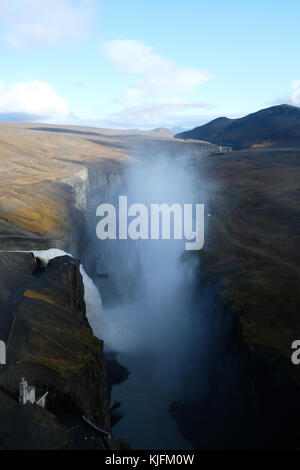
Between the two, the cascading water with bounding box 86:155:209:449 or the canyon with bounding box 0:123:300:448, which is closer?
the canyon with bounding box 0:123:300:448

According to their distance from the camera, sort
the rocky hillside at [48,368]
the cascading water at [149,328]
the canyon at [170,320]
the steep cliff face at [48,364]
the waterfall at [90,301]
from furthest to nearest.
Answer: the waterfall at [90,301], the cascading water at [149,328], the canyon at [170,320], the steep cliff face at [48,364], the rocky hillside at [48,368]

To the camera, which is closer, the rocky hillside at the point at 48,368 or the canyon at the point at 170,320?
the rocky hillside at the point at 48,368

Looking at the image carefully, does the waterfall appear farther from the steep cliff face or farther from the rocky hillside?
the steep cliff face

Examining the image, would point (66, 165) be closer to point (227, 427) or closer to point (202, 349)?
point (202, 349)

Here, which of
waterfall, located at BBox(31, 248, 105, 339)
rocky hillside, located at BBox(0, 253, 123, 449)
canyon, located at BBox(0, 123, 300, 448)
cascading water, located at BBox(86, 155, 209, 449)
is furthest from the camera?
waterfall, located at BBox(31, 248, 105, 339)

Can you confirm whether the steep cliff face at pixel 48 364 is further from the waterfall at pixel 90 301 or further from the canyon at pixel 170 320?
the waterfall at pixel 90 301

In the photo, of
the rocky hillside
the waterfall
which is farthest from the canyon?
the waterfall

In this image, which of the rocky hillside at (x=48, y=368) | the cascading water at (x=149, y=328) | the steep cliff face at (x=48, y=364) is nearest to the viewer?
the rocky hillside at (x=48, y=368)

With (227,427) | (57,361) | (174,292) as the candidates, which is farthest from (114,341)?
(57,361)

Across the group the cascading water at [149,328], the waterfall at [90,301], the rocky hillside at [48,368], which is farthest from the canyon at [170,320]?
the waterfall at [90,301]
